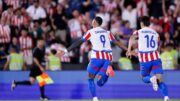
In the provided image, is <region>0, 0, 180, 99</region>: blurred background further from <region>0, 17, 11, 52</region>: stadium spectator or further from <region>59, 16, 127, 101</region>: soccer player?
<region>59, 16, 127, 101</region>: soccer player

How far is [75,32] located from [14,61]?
9.69 ft

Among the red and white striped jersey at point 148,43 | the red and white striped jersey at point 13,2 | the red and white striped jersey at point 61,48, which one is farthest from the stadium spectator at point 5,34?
the red and white striped jersey at point 148,43

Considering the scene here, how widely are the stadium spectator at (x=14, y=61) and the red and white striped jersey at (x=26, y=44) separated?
0.83 meters

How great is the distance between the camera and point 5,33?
70.7 ft

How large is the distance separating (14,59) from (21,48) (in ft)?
3.59

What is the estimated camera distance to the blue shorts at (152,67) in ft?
51.2

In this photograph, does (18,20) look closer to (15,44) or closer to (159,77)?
(15,44)

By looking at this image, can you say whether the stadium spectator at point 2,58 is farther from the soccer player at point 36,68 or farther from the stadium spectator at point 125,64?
the stadium spectator at point 125,64

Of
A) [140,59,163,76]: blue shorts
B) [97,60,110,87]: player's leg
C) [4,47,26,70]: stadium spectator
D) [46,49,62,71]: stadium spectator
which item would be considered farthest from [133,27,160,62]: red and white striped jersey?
[4,47,26,70]: stadium spectator

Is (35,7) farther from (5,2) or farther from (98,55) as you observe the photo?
(98,55)

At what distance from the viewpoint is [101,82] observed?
53.3ft

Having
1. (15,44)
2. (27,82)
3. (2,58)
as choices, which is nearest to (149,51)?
(27,82)

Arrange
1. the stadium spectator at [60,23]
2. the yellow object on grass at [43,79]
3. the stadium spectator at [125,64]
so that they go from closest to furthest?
the yellow object on grass at [43,79], the stadium spectator at [125,64], the stadium spectator at [60,23]

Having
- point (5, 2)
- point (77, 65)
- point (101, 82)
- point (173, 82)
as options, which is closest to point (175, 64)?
point (173, 82)
